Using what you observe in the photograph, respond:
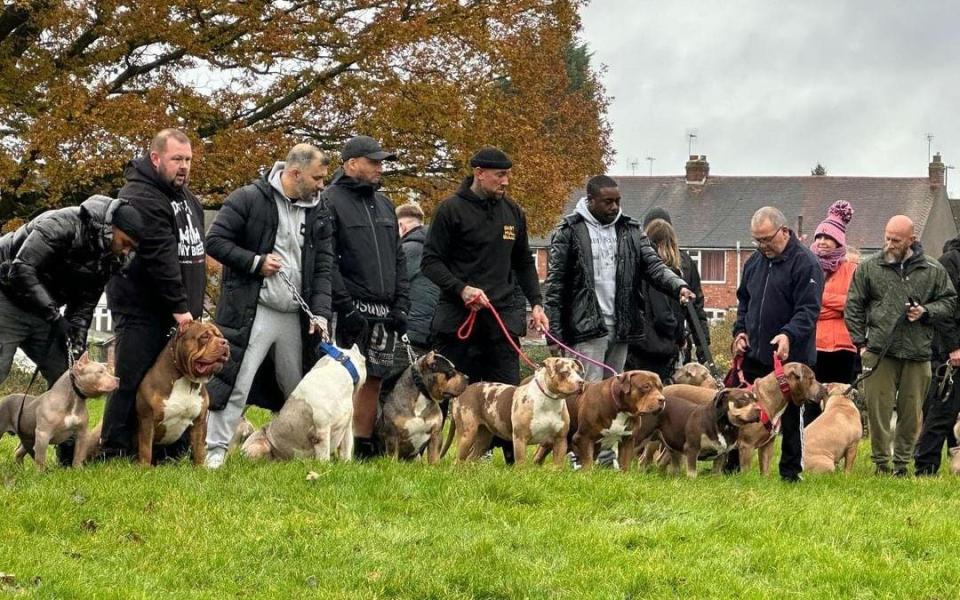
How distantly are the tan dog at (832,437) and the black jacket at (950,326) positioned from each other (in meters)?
0.96

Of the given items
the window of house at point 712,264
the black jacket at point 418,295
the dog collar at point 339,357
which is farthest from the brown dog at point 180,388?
the window of house at point 712,264

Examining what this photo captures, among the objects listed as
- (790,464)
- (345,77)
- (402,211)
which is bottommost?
(790,464)

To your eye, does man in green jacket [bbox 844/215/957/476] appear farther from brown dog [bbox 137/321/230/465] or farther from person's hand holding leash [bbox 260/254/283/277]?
brown dog [bbox 137/321/230/465]

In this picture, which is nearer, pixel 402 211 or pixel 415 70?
pixel 402 211

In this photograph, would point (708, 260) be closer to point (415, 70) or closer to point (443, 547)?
point (415, 70)

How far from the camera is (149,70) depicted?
22391 mm

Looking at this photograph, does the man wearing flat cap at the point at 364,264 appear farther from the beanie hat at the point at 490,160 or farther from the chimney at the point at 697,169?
the chimney at the point at 697,169

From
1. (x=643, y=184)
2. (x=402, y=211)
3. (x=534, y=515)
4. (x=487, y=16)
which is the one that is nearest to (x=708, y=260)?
(x=643, y=184)

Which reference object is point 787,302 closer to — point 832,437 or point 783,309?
point 783,309

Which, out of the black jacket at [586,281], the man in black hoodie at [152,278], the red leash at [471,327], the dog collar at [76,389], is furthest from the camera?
the black jacket at [586,281]

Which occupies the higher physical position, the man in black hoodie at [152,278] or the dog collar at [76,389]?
the man in black hoodie at [152,278]

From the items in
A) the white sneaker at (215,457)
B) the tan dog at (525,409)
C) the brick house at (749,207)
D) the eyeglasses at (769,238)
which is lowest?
the white sneaker at (215,457)

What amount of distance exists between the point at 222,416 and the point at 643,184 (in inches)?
2166

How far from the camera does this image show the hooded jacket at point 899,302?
1123 cm
